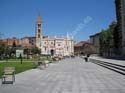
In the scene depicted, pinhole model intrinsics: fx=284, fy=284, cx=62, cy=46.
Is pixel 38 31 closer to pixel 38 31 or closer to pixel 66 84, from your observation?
→ pixel 38 31

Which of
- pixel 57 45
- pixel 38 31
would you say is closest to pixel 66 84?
pixel 38 31

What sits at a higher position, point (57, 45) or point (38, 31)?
point (38, 31)

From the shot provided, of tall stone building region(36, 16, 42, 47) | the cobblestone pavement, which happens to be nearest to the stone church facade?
tall stone building region(36, 16, 42, 47)

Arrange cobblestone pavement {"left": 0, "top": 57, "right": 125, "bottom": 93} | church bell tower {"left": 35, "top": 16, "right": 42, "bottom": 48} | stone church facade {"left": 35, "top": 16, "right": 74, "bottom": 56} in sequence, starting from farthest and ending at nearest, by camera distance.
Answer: stone church facade {"left": 35, "top": 16, "right": 74, "bottom": 56}
church bell tower {"left": 35, "top": 16, "right": 42, "bottom": 48}
cobblestone pavement {"left": 0, "top": 57, "right": 125, "bottom": 93}

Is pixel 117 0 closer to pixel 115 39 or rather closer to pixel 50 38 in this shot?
pixel 115 39

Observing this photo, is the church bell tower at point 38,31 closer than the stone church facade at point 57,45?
Yes

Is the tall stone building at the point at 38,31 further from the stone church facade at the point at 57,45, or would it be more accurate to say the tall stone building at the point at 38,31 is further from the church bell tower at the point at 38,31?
the stone church facade at the point at 57,45

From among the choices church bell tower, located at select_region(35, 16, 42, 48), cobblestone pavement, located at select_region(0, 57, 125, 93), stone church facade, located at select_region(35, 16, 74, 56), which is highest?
church bell tower, located at select_region(35, 16, 42, 48)

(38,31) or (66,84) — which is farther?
(38,31)

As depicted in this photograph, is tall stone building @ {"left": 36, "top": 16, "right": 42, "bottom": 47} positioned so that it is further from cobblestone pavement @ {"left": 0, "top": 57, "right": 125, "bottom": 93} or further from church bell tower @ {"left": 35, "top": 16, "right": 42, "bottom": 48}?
cobblestone pavement @ {"left": 0, "top": 57, "right": 125, "bottom": 93}

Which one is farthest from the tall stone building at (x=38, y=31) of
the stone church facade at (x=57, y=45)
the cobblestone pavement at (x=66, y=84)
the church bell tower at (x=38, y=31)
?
the cobblestone pavement at (x=66, y=84)

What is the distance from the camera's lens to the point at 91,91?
43.5 feet

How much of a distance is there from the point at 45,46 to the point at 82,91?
6317 inches

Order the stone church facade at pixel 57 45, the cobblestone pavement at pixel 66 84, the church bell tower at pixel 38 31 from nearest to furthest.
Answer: the cobblestone pavement at pixel 66 84
the church bell tower at pixel 38 31
the stone church facade at pixel 57 45
